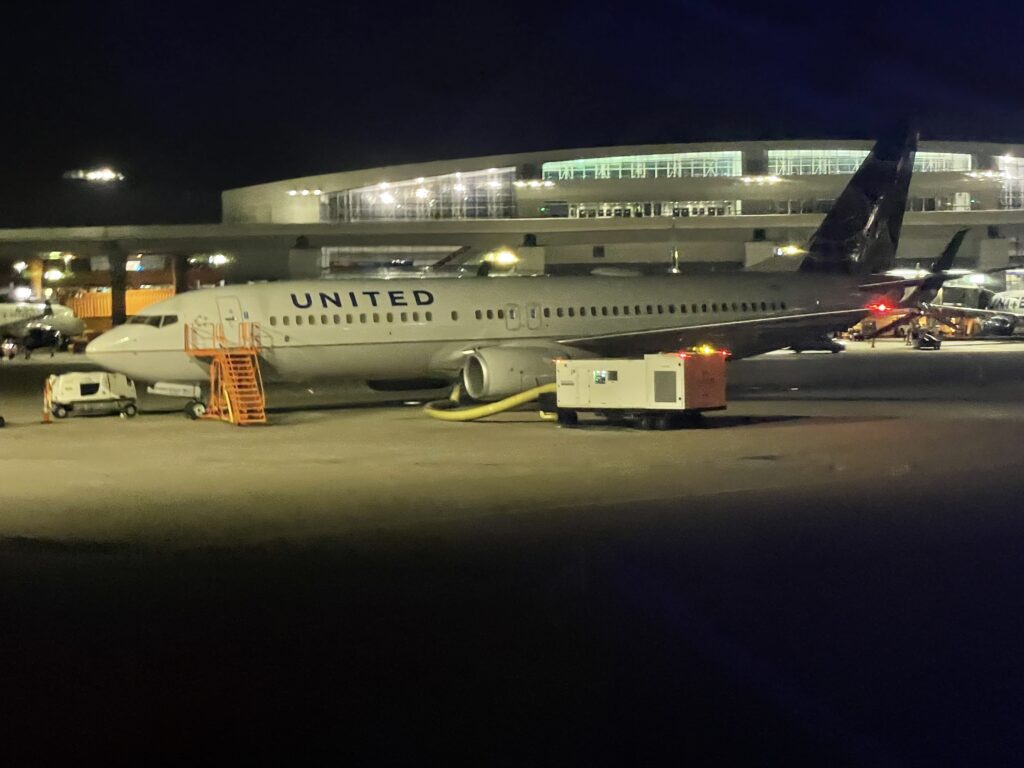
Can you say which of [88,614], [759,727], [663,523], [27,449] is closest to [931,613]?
[759,727]

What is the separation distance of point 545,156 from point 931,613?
83.9m

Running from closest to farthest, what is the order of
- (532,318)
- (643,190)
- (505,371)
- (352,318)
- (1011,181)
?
1. (505,371)
2. (352,318)
3. (532,318)
4. (643,190)
5. (1011,181)

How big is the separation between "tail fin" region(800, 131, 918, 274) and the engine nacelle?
1233 cm

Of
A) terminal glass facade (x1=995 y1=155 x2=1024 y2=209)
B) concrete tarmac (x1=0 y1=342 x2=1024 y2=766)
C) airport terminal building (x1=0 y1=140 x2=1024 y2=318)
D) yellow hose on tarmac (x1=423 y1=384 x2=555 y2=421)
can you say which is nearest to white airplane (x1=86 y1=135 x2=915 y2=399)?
yellow hose on tarmac (x1=423 y1=384 x2=555 y2=421)

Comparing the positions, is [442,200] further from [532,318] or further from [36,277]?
[532,318]

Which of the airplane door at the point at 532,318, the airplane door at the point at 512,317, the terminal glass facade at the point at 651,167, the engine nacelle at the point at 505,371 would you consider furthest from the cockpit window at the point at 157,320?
the terminal glass facade at the point at 651,167

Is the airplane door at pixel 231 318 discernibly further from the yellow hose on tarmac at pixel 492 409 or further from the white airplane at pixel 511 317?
the yellow hose on tarmac at pixel 492 409

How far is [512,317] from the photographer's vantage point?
32562mm

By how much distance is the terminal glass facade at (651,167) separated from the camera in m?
94.4

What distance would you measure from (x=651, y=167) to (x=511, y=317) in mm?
65555

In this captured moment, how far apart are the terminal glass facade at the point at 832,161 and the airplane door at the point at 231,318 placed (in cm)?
6984

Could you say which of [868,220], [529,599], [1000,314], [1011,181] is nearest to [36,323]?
[868,220]

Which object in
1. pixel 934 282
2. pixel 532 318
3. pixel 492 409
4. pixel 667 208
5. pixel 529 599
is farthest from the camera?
pixel 667 208

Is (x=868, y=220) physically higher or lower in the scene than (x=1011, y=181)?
lower
